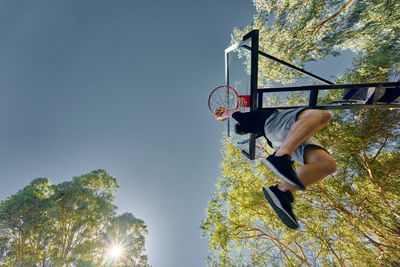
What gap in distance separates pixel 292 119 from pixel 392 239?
761 cm

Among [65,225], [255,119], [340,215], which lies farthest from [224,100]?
[65,225]

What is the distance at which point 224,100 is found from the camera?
4008 millimetres

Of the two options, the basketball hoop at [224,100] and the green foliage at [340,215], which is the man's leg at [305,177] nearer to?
the basketball hoop at [224,100]

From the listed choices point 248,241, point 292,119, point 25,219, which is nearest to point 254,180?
point 248,241

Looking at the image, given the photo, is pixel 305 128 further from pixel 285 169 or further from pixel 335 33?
pixel 335 33

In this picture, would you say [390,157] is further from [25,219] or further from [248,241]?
[25,219]

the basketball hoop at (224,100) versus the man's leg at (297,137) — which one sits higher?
the basketball hoop at (224,100)

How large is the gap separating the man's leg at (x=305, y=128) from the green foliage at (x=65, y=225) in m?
13.1

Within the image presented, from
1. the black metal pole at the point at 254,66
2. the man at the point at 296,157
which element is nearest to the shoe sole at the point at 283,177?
the man at the point at 296,157

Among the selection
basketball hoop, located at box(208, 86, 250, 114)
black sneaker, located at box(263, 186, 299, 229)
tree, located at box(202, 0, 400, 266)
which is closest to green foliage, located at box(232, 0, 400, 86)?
tree, located at box(202, 0, 400, 266)

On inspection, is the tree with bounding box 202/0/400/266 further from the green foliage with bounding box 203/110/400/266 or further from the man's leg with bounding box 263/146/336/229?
the man's leg with bounding box 263/146/336/229

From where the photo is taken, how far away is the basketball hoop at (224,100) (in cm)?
380

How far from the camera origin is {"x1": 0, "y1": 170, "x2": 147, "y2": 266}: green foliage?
830 centimetres

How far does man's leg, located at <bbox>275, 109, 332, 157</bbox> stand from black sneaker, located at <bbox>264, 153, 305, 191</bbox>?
64 mm
